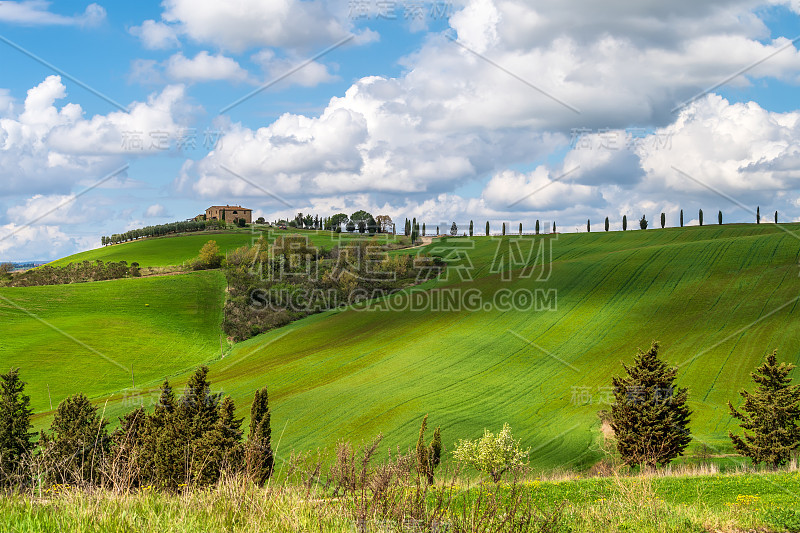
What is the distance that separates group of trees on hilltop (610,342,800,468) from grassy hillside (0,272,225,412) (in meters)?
38.4

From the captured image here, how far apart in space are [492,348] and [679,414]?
85.3ft

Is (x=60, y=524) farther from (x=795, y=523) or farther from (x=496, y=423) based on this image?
(x=496, y=423)

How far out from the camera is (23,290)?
82.1 m

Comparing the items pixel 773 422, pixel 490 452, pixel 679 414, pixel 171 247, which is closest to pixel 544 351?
pixel 490 452

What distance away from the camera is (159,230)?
156 metres

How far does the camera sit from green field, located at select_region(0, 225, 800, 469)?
3975 centimetres

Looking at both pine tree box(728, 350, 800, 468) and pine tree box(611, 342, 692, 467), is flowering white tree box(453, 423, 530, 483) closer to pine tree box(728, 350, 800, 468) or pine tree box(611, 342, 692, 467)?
pine tree box(611, 342, 692, 467)

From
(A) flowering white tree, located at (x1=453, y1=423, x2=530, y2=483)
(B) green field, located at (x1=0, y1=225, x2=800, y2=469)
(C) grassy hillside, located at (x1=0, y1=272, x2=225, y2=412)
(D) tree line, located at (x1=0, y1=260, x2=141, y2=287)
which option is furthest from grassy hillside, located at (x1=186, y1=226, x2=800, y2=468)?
(D) tree line, located at (x1=0, y1=260, x2=141, y2=287)

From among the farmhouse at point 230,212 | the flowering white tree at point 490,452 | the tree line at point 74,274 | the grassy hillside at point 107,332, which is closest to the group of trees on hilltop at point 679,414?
the flowering white tree at point 490,452

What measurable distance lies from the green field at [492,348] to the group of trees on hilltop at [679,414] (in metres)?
5.01

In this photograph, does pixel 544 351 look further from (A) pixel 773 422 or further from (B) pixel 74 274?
(B) pixel 74 274

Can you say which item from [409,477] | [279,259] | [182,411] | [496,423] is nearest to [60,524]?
[409,477]

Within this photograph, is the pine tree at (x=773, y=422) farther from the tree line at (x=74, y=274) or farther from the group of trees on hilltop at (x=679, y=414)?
the tree line at (x=74, y=274)

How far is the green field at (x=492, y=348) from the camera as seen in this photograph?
39.8m
